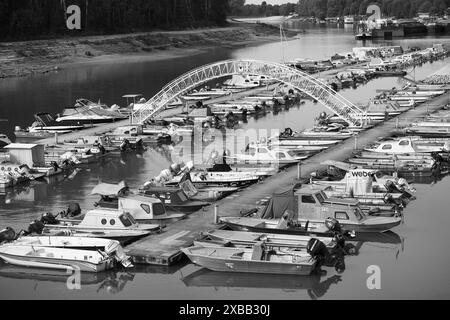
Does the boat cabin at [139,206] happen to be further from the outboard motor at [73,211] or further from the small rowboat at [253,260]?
the small rowboat at [253,260]

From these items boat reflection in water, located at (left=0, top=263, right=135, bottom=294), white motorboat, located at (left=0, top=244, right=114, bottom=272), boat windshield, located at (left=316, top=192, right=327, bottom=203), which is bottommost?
boat reflection in water, located at (left=0, top=263, right=135, bottom=294)

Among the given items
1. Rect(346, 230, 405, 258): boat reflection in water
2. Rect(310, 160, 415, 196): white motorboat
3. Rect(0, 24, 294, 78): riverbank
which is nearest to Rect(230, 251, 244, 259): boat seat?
Rect(346, 230, 405, 258): boat reflection in water

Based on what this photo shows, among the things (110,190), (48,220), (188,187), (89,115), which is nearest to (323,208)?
(188,187)

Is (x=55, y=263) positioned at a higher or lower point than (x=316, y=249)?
lower

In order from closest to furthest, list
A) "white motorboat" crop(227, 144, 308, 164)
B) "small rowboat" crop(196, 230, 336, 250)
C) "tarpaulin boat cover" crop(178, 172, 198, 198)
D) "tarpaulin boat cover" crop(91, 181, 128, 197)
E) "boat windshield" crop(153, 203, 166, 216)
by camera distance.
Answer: "small rowboat" crop(196, 230, 336, 250)
"boat windshield" crop(153, 203, 166, 216)
"tarpaulin boat cover" crop(91, 181, 128, 197)
"tarpaulin boat cover" crop(178, 172, 198, 198)
"white motorboat" crop(227, 144, 308, 164)

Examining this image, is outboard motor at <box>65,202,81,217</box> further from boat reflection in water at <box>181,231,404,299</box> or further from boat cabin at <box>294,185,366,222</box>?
boat cabin at <box>294,185,366,222</box>

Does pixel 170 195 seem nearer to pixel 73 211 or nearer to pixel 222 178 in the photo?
pixel 73 211
